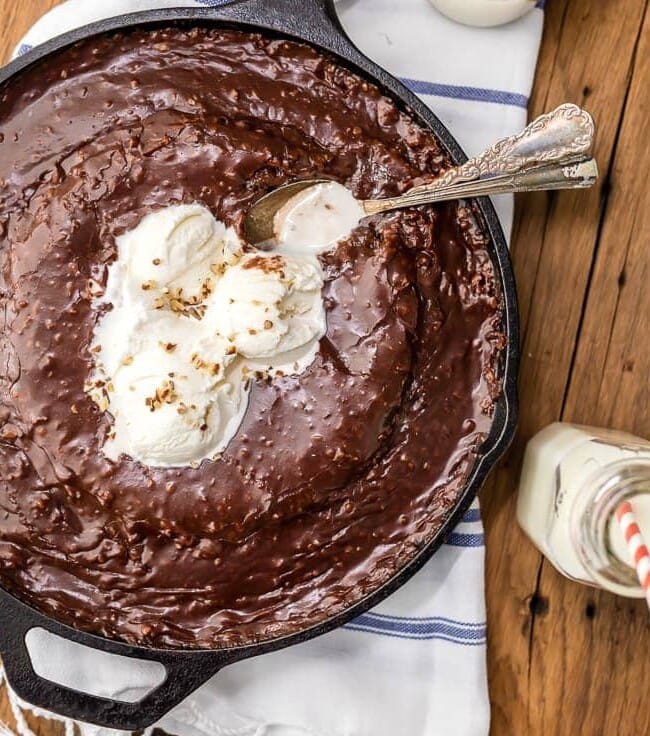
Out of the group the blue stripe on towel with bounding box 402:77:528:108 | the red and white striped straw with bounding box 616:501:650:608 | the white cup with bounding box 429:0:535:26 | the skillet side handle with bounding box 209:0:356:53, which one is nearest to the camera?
the red and white striped straw with bounding box 616:501:650:608

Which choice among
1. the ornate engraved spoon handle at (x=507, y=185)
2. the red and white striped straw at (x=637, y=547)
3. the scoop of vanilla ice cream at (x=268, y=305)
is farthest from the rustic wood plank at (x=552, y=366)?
the scoop of vanilla ice cream at (x=268, y=305)

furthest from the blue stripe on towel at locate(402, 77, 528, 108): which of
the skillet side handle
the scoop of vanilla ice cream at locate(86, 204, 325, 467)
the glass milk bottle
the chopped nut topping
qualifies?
the chopped nut topping

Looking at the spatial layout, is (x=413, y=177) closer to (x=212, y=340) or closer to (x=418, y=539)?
(x=212, y=340)

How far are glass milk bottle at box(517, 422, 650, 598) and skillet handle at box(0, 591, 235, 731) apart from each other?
2.66 feet

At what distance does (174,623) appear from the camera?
2.08 meters

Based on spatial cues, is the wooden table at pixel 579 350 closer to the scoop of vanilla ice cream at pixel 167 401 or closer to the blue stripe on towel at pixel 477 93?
the blue stripe on towel at pixel 477 93

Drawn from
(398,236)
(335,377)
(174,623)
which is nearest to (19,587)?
(174,623)

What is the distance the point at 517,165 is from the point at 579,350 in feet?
1.93

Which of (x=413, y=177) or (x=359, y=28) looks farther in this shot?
(x=359, y=28)

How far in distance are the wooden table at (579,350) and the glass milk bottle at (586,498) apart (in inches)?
4.3

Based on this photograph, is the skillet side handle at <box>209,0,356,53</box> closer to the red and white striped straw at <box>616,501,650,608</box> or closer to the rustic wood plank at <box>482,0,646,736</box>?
the rustic wood plank at <box>482,0,646,736</box>

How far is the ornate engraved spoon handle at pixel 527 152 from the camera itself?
1.88 meters

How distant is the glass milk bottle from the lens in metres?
1.91

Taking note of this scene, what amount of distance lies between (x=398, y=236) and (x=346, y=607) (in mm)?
868
